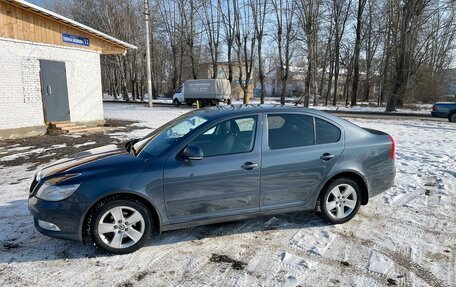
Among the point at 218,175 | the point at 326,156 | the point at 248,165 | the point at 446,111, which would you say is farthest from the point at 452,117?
the point at 218,175

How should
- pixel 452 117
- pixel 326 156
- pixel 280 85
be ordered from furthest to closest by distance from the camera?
pixel 280 85, pixel 452 117, pixel 326 156

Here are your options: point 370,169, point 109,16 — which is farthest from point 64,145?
point 109,16

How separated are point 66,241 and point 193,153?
6.18 ft

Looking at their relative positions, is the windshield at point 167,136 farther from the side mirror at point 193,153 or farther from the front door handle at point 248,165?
the front door handle at point 248,165

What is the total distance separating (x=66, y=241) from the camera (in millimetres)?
3467

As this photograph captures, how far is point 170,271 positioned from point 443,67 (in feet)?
158

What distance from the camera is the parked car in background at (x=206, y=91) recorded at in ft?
90.8

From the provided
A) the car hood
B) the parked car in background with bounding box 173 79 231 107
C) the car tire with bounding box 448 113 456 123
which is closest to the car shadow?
the car hood

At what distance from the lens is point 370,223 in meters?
3.94

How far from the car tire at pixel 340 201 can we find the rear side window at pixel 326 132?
1.78ft

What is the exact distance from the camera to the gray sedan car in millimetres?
3070

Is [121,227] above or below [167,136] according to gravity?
below

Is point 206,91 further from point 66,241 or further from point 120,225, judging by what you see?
point 120,225

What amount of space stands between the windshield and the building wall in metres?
8.95
